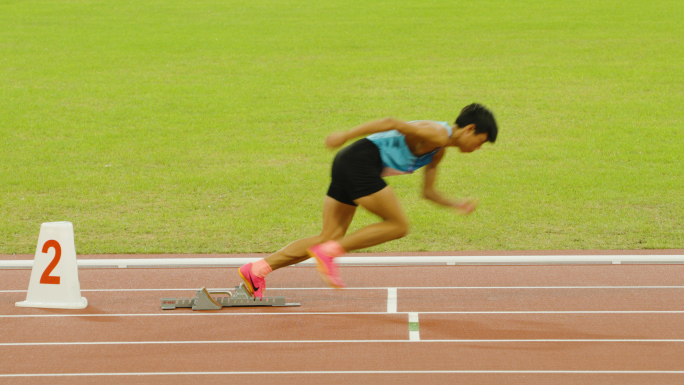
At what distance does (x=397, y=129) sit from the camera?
4664mm

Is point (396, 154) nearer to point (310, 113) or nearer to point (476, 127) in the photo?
point (476, 127)

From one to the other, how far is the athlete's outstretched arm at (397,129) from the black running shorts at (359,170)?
1.06 ft

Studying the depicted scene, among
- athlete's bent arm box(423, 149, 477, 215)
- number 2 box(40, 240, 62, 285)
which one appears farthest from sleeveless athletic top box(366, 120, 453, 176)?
number 2 box(40, 240, 62, 285)

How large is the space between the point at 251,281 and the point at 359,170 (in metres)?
1.28

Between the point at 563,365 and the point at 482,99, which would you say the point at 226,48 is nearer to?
the point at 482,99

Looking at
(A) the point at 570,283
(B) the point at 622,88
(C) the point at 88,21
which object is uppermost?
(C) the point at 88,21

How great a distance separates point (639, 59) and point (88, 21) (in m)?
14.7

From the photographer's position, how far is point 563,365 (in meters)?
4.75

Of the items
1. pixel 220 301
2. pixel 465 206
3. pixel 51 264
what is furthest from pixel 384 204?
pixel 51 264

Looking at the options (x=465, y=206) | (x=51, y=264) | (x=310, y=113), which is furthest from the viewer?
(x=310, y=113)

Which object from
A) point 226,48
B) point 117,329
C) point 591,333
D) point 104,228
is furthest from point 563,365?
point 226,48

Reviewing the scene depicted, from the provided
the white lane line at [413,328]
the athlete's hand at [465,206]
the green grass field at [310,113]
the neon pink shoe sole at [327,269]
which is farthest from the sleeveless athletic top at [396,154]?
the green grass field at [310,113]

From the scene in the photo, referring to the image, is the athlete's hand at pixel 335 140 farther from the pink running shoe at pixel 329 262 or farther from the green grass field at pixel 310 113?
the green grass field at pixel 310 113

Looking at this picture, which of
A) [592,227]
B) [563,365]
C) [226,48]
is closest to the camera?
[563,365]
